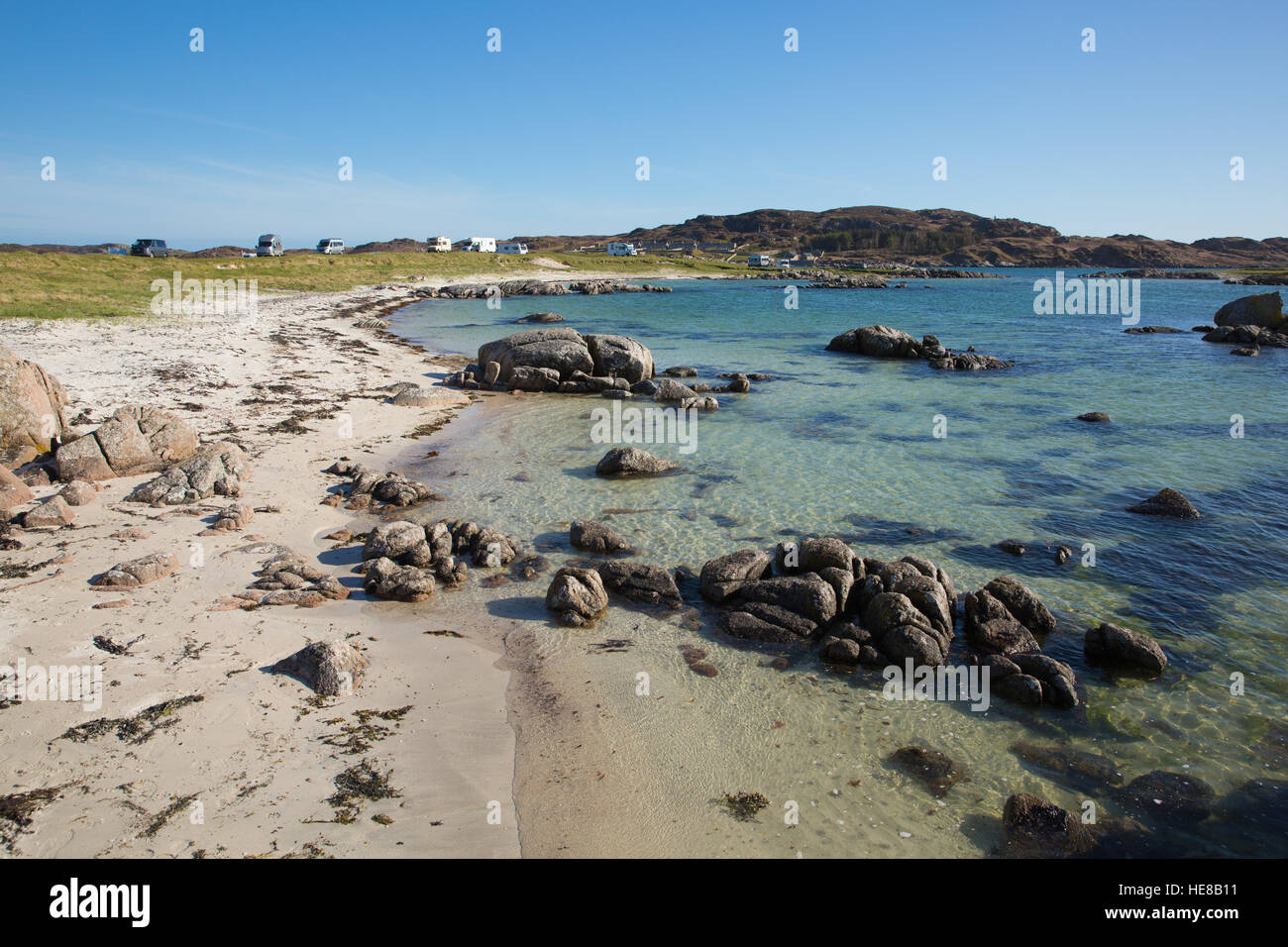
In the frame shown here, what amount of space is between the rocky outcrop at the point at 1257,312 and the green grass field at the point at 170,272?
7486cm

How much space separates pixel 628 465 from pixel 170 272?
53857 mm

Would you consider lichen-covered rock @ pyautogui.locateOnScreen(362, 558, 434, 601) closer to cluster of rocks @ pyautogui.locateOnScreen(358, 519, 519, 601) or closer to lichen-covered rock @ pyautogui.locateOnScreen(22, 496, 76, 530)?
cluster of rocks @ pyautogui.locateOnScreen(358, 519, 519, 601)

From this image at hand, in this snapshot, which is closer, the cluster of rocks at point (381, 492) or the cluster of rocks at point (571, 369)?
the cluster of rocks at point (381, 492)

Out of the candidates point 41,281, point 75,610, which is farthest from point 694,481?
point 41,281

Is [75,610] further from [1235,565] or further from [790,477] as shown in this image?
[1235,565]

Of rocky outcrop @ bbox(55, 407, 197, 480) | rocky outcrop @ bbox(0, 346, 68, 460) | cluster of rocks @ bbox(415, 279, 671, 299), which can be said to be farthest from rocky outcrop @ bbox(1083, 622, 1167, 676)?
cluster of rocks @ bbox(415, 279, 671, 299)

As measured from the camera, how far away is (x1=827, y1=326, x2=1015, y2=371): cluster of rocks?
3894 cm

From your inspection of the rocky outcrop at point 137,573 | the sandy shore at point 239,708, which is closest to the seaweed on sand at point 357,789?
the sandy shore at point 239,708

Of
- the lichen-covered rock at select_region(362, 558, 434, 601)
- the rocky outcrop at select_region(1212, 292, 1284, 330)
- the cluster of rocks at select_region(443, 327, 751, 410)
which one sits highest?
the rocky outcrop at select_region(1212, 292, 1284, 330)

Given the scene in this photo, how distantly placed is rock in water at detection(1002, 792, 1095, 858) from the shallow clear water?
0.78ft

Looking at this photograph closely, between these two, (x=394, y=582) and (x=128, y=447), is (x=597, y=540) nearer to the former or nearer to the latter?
(x=394, y=582)

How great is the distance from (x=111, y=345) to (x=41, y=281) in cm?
2030

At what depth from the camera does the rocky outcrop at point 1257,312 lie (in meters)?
52.0

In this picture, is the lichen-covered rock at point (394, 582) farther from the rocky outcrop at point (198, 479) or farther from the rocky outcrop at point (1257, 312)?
the rocky outcrop at point (1257, 312)
